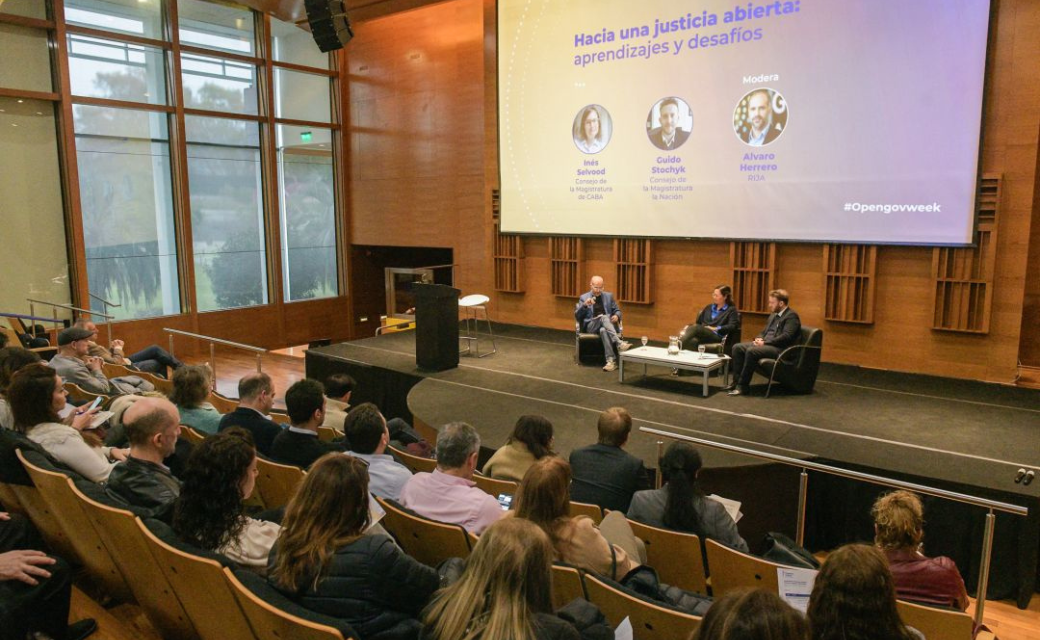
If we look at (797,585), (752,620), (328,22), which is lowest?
(797,585)

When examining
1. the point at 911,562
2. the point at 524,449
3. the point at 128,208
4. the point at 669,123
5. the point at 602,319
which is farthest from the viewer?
the point at 128,208

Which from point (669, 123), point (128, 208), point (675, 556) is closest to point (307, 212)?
point (128, 208)

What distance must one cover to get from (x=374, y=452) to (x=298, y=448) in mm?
514

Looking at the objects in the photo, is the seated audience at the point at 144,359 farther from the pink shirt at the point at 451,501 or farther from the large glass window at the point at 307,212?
the large glass window at the point at 307,212

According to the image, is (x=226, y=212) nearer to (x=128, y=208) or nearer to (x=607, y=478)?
(x=128, y=208)

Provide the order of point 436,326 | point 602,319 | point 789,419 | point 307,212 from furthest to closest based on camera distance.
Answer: point 307,212 < point 602,319 < point 436,326 < point 789,419

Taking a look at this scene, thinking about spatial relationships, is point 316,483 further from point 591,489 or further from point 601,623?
point 591,489

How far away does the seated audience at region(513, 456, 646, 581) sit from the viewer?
2438 mm

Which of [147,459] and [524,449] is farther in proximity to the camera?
[524,449]

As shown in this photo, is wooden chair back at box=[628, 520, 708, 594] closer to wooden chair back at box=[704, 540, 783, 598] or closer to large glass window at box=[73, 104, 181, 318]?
wooden chair back at box=[704, 540, 783, 598]

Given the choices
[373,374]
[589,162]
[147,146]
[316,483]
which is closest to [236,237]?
[147,146]

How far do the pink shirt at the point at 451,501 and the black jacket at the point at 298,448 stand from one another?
76cm

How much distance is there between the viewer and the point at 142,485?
277cm

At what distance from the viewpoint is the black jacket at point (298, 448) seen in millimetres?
3607
